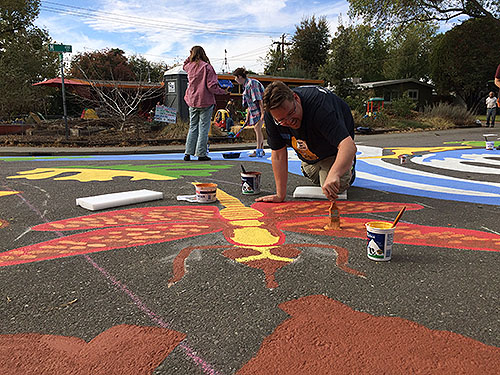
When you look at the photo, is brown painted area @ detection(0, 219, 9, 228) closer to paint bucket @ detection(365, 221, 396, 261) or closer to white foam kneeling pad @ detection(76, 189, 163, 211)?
white foam kneeling pad @ detection(76, 189, 163, 211)

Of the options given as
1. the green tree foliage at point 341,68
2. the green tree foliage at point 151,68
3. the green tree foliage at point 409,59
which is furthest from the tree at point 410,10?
the green tree foliage at point 409,59

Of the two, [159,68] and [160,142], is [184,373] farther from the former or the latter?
[159,68]

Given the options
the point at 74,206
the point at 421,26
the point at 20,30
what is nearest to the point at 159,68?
the point at 20,30

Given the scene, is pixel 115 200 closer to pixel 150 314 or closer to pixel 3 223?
pixel 3 223

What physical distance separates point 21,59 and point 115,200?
21.1 m

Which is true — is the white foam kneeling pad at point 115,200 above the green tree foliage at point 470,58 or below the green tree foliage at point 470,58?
below

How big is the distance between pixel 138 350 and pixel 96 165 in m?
6.17

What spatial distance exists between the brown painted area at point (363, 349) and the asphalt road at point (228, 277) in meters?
0.01

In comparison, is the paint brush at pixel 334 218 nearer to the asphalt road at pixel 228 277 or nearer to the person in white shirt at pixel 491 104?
the asphalt road at pixel 228 277

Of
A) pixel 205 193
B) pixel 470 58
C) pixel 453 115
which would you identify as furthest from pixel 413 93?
pixel 205 193

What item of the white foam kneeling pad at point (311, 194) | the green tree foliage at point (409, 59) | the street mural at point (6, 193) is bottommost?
the white foam kneeling pad at point (311, 194)

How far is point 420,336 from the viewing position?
1589mm

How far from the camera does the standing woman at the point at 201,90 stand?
7.03 meters

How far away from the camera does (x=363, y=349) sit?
4.91ft
